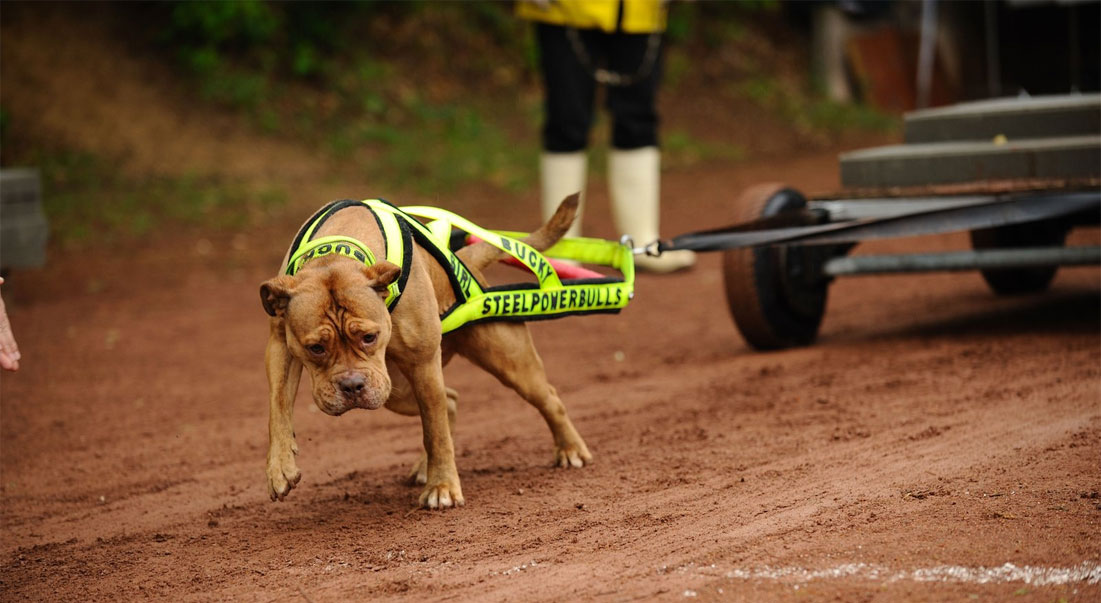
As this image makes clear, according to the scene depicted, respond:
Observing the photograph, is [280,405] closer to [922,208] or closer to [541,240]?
[541,240]

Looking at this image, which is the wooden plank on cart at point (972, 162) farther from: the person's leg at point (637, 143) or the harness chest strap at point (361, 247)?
the harness chest strap at point (361, 247)

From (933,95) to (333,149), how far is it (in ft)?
26.7

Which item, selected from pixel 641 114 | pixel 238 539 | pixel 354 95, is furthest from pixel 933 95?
pixel 238 539

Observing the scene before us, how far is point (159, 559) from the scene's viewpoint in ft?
13.0

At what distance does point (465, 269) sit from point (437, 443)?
630 millimetres

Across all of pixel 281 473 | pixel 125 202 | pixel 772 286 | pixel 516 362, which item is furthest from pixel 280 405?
pixel 125 202

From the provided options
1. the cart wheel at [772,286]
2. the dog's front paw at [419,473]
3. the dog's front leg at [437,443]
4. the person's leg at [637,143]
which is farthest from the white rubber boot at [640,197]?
the dog's front leg at [437,443]

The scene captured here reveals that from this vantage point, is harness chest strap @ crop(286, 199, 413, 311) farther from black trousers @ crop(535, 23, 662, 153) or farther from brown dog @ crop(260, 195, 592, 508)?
black trousers @ crop(535, 23, 662, 153)

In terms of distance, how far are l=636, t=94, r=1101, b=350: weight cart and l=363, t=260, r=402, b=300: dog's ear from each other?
6.14 ft

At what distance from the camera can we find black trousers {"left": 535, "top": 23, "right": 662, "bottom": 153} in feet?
28.7

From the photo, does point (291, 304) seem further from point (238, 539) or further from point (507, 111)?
point (507, 111)

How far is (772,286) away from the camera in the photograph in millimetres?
6359

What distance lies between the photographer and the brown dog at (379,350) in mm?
3789

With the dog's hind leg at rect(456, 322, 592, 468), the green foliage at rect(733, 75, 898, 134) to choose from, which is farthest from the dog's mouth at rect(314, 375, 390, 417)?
the green foliage at rect(733, 75, 898, 134)
